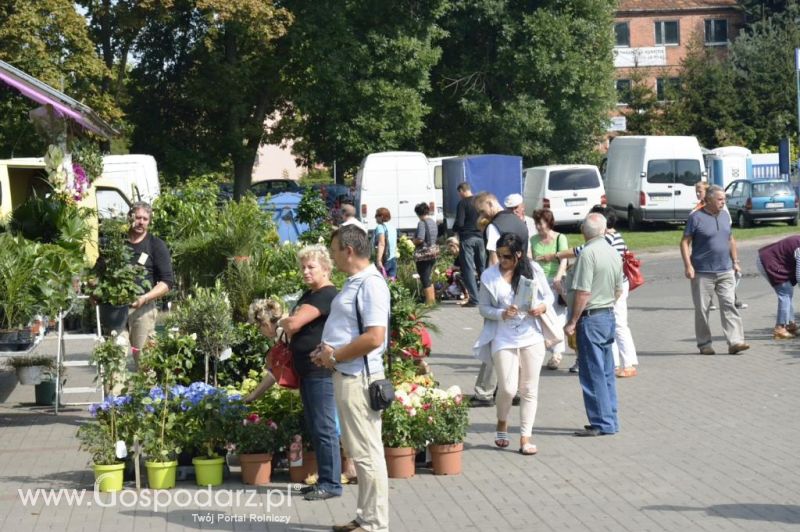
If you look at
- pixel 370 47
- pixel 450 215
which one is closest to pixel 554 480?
pixel 450 215

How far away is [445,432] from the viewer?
28.9ft

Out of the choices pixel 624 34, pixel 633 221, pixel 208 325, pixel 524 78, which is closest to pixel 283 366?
pixel 208 325

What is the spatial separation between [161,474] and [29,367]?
3.73m

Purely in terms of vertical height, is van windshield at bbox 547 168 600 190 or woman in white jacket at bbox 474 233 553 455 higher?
van windshield at bbox 547 168 600 190

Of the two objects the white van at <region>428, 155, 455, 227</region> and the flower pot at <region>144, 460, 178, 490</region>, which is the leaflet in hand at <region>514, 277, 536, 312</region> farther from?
the white van at <region>428, 155, 455, 227</region>

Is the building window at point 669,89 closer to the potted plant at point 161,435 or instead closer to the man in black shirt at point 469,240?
the man in black shirt at point 469,240

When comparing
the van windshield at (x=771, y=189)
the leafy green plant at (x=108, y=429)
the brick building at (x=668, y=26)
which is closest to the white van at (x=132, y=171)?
the leafy green plant at (x=108, y=429)

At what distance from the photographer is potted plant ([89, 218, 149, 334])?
1101cm

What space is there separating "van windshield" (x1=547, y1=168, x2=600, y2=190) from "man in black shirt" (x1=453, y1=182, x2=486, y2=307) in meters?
15.8

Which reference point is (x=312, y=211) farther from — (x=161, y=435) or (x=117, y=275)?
(x=161, y=435)

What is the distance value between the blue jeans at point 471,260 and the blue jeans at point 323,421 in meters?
11.5

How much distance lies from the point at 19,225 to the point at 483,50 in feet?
101

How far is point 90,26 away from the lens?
36.8m

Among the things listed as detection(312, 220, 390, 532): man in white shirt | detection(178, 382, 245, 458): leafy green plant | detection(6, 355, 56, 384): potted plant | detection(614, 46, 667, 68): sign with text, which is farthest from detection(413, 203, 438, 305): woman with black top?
detection(614, 46, 667, 68): sign with text
